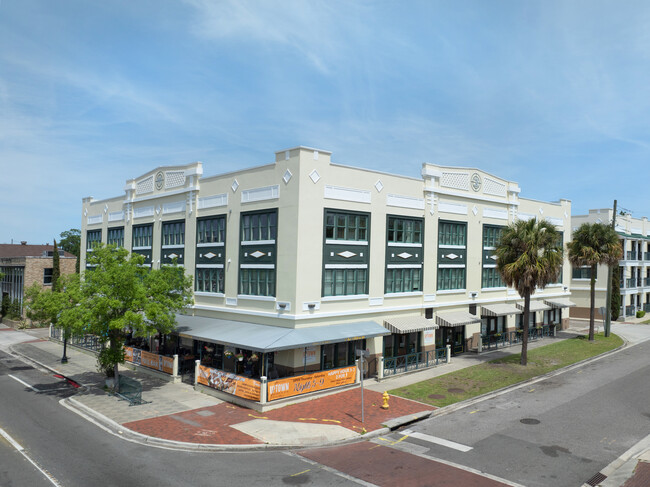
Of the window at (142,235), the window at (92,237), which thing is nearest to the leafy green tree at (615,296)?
the window at (142,235)

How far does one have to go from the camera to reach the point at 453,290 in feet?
116

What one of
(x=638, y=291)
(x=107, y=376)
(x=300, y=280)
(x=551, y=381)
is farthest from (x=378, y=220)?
(x=638, y=291)

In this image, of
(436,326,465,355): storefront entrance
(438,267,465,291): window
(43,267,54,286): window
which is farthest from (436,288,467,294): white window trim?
(43,267,54,286): window

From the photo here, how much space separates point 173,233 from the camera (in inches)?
1391

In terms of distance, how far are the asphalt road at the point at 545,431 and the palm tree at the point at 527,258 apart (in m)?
5.88

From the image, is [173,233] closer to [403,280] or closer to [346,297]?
[346,297]

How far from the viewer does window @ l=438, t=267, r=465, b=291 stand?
3447 centimetres

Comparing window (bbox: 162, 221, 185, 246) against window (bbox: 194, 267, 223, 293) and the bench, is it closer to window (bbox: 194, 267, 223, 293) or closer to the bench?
window (bbox: 194, 267, 223, 293)

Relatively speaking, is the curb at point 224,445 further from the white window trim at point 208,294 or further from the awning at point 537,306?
the awning at point 537,306

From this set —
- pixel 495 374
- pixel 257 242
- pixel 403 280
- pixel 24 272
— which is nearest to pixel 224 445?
pixel 257 242

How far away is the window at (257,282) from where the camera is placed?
27500 millimetres

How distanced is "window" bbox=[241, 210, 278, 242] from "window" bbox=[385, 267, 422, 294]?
26.0ft

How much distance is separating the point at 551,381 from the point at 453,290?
368 inches

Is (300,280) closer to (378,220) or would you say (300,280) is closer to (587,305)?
(378,220)
